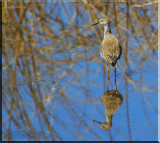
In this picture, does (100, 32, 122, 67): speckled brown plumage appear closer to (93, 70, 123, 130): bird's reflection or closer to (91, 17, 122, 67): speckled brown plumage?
(91, 17, 122, 67): speckled brown plumage

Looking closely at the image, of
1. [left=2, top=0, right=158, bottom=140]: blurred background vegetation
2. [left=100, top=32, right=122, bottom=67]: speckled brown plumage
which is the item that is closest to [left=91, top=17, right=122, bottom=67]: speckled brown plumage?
[left=100, top=32, right=122, bottom=67]: speckled brown plumage

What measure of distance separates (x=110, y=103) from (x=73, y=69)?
1.44 meters

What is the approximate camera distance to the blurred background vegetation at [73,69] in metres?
5.25

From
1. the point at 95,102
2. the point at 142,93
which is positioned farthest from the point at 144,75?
the point at 95,102

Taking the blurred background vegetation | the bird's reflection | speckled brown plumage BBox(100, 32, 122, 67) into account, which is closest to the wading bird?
speckled brown plumage BBox(100, 32, 122, 67)

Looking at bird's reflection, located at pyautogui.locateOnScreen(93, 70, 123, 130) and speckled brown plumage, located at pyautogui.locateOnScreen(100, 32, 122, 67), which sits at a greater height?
→ speckled brown plumage, located at pyautogui.locateOnScreen(100, 32, 122, 67)

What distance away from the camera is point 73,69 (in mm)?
7129

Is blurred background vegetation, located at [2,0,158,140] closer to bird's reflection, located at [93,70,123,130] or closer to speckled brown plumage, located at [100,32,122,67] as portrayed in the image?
bird's reflection, located at [93,70,123,130]

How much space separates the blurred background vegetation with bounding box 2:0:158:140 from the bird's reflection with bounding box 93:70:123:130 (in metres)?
0.07

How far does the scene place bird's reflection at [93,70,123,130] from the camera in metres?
5.20

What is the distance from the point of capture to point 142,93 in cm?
617

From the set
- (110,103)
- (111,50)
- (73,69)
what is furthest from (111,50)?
(110,103)

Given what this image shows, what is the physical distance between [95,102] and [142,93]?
2.32 ft

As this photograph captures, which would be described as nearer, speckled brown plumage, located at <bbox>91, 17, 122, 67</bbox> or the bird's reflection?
the bird's reflection
